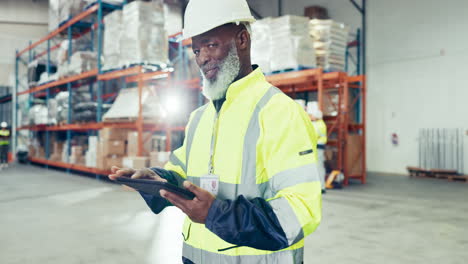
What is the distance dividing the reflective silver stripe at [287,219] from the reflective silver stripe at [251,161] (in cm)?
15

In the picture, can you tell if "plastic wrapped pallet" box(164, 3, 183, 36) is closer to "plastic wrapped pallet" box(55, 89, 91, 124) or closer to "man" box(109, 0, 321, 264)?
"plastic wrapped pallet" box(55, 89, 91, 124)

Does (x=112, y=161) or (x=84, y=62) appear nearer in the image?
(x=112, y=161)

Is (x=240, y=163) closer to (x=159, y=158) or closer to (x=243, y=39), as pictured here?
(x=243, y=39)

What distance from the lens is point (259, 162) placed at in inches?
45.3

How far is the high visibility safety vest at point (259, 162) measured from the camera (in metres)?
1.04

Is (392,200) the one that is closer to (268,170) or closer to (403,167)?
(403,167)

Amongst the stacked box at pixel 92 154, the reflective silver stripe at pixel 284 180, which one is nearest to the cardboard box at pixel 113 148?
the stacked box at pixel 92 154

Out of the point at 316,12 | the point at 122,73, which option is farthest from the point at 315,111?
the point at 316,12

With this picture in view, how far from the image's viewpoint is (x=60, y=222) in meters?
5.58

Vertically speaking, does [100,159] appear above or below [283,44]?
below

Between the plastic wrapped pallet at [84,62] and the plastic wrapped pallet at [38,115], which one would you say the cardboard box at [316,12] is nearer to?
the plastic wrapped pallet at [84,62]

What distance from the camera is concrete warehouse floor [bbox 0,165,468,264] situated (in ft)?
13.4

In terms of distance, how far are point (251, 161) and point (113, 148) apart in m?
9.27

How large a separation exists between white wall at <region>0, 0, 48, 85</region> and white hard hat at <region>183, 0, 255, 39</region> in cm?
2173
